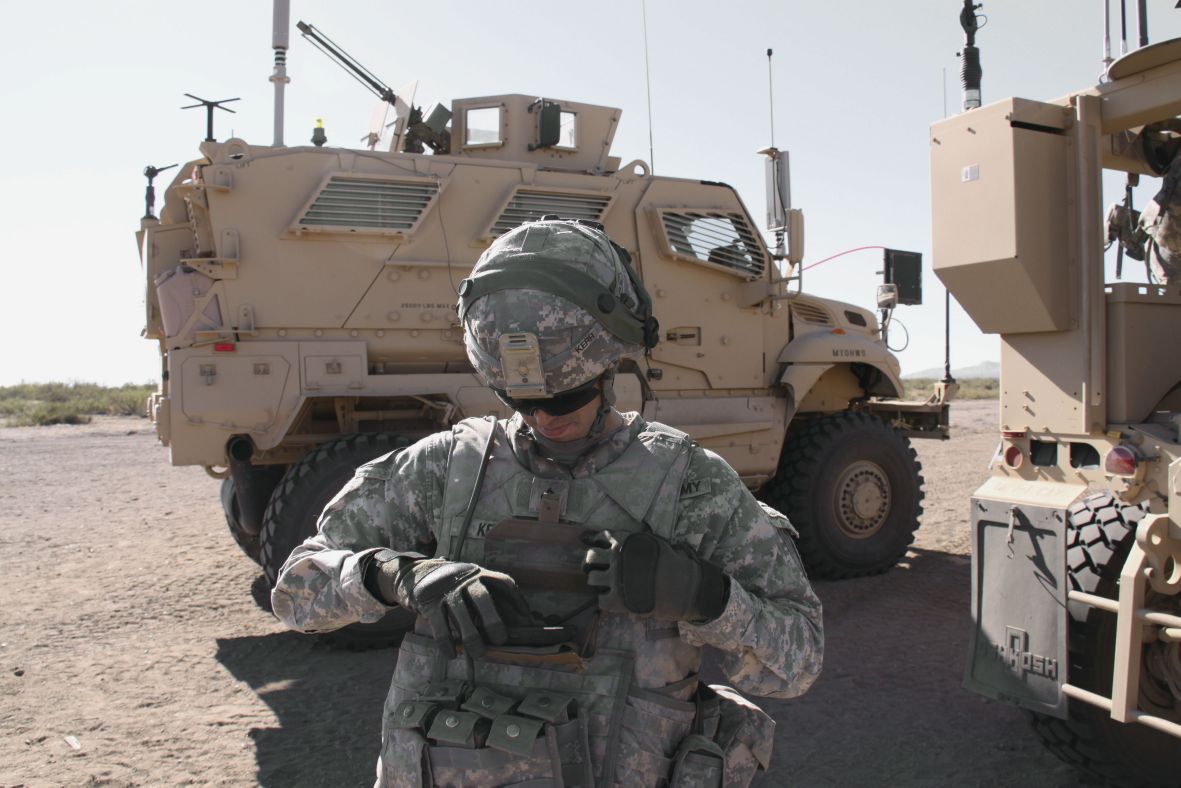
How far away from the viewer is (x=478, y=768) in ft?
5.14

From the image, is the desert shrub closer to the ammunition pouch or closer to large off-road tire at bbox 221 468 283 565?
large off-road tire at bbox 221 468 283 565

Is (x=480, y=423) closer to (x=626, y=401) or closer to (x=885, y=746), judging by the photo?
(x=885, y=746)

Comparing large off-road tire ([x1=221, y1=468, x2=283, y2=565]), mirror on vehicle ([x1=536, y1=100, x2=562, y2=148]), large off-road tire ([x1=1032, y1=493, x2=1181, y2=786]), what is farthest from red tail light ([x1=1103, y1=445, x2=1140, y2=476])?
large off-road tire ([x1=221, y1=468, x2=283, y2=565])

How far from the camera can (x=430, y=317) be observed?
5.58 metres

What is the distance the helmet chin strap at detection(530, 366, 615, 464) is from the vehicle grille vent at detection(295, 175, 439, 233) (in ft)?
12.8

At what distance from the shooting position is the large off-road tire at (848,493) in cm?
663

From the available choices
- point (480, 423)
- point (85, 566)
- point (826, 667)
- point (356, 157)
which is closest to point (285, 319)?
point (356, 157)

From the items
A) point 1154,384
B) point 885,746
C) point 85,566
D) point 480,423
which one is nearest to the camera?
point 480,423

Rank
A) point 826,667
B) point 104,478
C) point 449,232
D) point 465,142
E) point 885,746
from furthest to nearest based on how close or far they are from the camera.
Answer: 1. point 104,478
2. point 465,142
3. point 449,232
4. point 826,667
5. point 885,746

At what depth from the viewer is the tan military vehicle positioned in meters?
2.97

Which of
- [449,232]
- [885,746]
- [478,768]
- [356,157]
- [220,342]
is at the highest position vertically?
[356,157]

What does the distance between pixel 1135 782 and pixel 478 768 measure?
263cm

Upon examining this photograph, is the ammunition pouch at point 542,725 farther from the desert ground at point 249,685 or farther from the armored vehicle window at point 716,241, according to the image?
the armored vehicle window at point 716,241

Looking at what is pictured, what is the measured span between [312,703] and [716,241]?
153 inches
